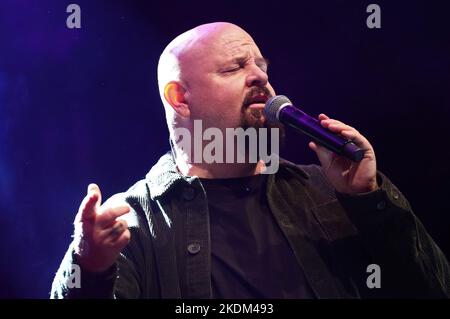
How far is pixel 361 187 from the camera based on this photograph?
67.2 inches

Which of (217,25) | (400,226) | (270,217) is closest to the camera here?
(400,226)

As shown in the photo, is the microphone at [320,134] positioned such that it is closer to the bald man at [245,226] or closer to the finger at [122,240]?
the bald man at [245,226]

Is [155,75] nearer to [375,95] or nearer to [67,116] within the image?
[67,116]

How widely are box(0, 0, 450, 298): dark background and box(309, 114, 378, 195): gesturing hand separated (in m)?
0.58

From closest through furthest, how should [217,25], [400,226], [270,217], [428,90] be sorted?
[400,226] → [270,217] → [217,25] → [428,90]

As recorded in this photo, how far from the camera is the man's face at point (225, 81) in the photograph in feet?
6.31

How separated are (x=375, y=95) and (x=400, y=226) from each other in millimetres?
727

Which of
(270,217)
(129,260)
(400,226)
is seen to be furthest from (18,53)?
(400,226)

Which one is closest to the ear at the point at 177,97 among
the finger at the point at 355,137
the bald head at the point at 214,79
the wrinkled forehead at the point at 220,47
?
the bald head at the point at 214,79

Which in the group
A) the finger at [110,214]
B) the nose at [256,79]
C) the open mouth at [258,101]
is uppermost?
the nose at [256,79]

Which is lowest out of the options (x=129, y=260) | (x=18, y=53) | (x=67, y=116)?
(x=129, y=260)

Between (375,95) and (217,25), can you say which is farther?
(375,95)

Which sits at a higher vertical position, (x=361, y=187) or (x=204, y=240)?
(x=361, y=187)

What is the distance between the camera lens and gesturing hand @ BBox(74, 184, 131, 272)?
1414 mm
